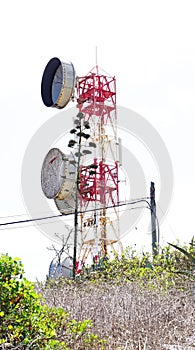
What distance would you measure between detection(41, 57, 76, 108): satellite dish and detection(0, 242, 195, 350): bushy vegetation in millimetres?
13206

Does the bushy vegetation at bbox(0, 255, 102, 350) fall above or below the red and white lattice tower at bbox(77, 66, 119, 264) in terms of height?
below

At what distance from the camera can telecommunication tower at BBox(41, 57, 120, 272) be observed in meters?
20.8

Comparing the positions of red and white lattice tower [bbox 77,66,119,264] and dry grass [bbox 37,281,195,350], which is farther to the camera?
red and white lattice tower [bbox 77,66,119,264]

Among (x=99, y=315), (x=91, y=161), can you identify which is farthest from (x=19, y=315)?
(x=91, y=161)

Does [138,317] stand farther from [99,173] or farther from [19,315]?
[99,173]

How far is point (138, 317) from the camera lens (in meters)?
6.68

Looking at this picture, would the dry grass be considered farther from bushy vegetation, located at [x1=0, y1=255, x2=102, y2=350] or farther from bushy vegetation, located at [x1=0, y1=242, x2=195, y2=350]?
bushy vegetation, located at [x1=0, y1=255, x2=102, y2=350]

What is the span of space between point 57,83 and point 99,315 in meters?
18.0

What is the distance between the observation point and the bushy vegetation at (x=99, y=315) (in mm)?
4711

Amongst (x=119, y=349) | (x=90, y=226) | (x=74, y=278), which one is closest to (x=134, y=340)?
(x=119, y=349)

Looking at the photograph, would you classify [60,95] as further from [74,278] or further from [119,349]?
[119,349]

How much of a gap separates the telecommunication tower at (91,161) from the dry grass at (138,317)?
11428mm

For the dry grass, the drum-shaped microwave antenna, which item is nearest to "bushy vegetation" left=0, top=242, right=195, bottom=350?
the dry grass

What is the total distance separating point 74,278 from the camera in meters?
11.9
